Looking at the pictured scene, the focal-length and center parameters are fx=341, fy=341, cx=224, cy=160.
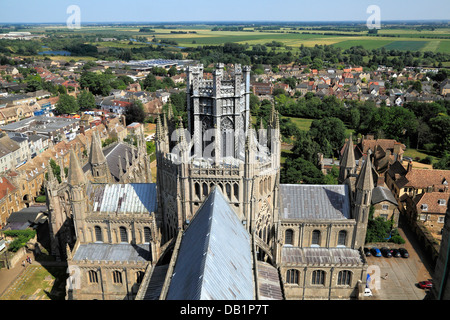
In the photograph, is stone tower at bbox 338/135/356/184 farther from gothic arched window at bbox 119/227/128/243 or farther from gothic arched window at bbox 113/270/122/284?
gothic arched window at bbox 113/270/122/284

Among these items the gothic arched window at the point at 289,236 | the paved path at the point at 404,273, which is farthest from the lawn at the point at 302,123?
the gothic arched window at the point at 289,236

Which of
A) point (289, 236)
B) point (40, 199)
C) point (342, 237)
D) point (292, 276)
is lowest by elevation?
point (40, 199)

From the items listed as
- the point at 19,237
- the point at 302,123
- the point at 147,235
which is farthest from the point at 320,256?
the point at 302,123

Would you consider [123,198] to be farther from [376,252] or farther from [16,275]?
[376,252]

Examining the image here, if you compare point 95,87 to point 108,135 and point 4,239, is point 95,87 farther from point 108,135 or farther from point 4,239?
point 4,239

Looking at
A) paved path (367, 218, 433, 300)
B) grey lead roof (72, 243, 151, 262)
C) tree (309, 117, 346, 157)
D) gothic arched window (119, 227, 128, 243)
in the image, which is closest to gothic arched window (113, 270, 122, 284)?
grey lead roof (72, 243, 151, 262)

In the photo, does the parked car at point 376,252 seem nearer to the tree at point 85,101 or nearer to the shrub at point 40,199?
the shrub at point 40,199
